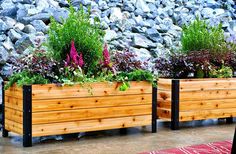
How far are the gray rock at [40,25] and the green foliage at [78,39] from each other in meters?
2.93

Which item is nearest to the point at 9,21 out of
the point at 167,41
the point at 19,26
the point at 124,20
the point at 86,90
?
the point at 19,26

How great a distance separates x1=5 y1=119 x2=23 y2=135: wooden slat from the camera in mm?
4350

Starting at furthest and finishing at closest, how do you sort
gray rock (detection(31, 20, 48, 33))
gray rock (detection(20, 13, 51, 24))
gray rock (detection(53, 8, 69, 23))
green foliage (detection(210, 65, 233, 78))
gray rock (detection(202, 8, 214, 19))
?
gray rock (detection(202, 8, 214, 19)) → gray rock (detection(53, 8, 69, 23)) → gray rock (detection(20, 13, 51, 24)) → gray rock (detection(31, 20, 48, 33)) → green foliage (detection(210, 65, 233, 78))

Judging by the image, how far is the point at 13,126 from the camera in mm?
4516

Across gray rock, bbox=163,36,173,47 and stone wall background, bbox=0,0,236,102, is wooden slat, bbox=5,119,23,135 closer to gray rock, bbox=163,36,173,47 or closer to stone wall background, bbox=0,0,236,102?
stone wall background, bbox=0,0,236,102

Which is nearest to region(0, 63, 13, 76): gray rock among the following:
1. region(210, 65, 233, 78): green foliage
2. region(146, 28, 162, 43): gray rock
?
region(210, 65, 233, 78): green foliage

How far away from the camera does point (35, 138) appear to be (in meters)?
4.73

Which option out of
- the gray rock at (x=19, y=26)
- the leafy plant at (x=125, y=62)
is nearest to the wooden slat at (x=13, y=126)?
the leafy plant at (x=125, y=62)

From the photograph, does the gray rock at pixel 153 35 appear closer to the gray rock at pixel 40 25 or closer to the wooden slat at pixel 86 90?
the gray rock at pixel 40 25

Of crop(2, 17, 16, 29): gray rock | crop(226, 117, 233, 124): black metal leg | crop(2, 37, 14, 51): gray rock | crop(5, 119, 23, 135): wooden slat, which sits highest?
crop(2, 17, 16, 29): gray rock

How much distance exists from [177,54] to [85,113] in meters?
1.86

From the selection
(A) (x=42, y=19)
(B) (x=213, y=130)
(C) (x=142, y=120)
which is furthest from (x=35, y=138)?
(A) (x=42, y=19)

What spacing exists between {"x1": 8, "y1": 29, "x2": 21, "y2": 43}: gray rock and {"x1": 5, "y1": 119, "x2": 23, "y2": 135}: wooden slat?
2767 millimetres

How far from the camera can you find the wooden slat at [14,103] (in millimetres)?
4316
